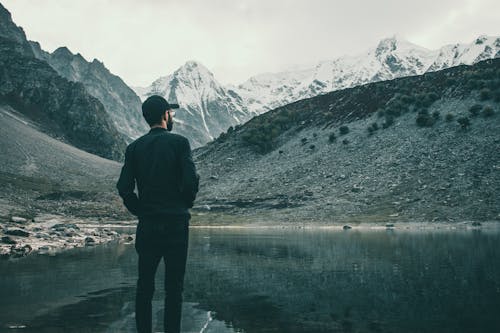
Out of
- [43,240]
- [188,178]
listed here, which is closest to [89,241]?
[43,240]

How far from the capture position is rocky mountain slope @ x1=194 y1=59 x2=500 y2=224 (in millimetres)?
67125

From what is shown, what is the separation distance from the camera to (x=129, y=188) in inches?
318

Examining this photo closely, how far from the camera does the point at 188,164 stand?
25.3 feet

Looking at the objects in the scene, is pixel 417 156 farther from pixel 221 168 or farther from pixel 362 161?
pixel 221 168

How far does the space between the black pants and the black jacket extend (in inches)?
7.3

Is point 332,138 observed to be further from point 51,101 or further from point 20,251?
point 51,101

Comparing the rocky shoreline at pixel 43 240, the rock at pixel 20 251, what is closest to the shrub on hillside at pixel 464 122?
the rocky shoreline at pixel 43 240

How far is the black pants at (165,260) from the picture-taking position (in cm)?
757

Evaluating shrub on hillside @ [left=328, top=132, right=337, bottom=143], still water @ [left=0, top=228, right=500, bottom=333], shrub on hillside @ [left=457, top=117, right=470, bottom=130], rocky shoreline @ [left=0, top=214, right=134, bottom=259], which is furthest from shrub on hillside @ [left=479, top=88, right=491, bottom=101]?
still water @ [left=0, top=228, right=500, bottom=333]

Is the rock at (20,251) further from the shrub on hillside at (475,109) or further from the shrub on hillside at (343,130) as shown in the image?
the shrub on hillside at (343,130)

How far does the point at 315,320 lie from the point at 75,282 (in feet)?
31.6

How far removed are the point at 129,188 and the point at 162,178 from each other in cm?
66

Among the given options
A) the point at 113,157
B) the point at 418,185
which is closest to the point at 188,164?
the point at 418,185

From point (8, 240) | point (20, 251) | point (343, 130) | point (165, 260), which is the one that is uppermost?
point (343, 130)
